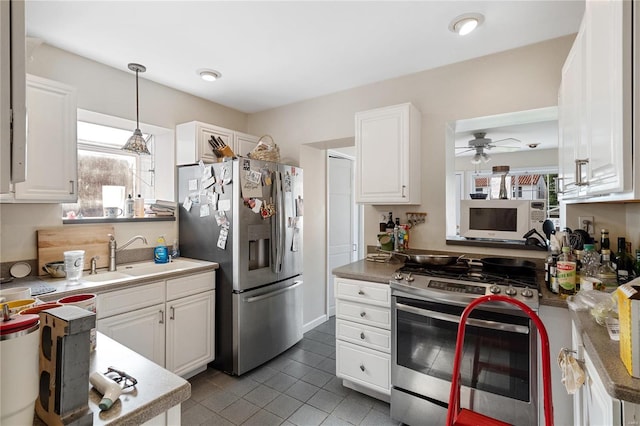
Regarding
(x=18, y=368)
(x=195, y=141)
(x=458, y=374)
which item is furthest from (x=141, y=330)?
(x=458, y=374)

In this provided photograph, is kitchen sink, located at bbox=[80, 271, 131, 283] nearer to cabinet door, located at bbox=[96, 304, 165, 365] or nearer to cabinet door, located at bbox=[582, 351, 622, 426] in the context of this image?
cabinet door, located at bbox=[96, 304, 165, 365]

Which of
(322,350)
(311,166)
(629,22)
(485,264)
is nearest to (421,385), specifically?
(485,264)

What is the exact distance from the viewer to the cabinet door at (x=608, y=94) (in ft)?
3.08

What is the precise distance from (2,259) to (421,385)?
287cm

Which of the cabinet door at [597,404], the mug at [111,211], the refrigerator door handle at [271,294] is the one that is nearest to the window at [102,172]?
the mug at [111,211]

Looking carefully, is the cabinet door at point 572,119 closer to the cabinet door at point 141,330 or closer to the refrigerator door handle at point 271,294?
the refrigerator door handle at point 271,294

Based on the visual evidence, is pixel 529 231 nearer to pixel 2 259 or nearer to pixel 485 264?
pixel 485 264

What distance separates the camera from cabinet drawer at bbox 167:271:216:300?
235 cm

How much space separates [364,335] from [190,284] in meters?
1.44

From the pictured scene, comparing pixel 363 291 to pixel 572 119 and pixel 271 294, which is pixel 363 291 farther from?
pixel 572 119

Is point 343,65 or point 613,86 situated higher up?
point 343,65

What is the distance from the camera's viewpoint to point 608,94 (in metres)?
1.05

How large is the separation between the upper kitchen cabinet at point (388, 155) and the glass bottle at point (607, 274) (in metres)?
1.19

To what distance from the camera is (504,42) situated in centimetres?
219
